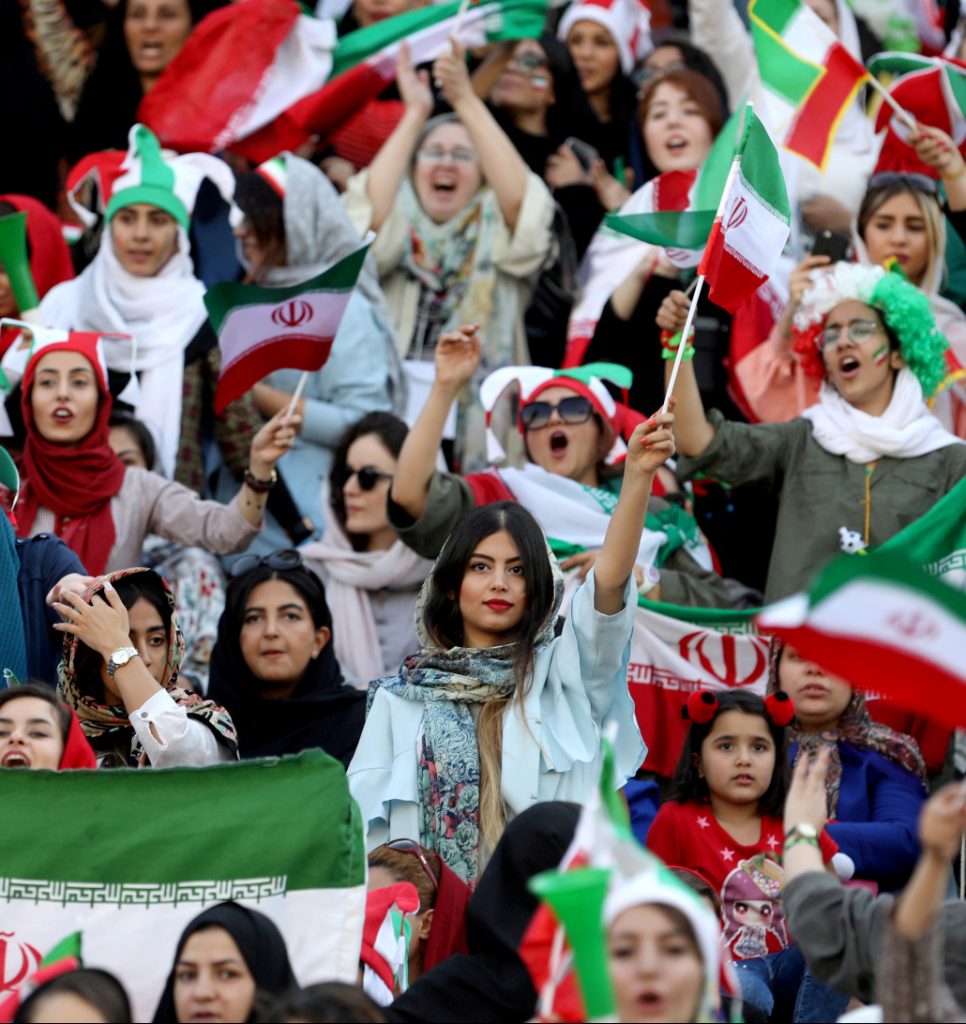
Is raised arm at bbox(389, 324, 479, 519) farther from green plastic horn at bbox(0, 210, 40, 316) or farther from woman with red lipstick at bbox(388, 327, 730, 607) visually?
green plastic horn at bbox(0, 210, 40, 316)

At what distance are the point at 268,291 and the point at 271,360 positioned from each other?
254 millimetres

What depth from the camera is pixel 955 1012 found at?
5.14 metres

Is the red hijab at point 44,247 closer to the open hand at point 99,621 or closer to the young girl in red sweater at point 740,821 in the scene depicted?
the open hand at point 99,621

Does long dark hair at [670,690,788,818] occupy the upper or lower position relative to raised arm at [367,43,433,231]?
lower

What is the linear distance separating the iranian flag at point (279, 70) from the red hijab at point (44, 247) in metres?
0.92

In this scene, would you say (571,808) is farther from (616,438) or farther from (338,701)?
A: (616,438)

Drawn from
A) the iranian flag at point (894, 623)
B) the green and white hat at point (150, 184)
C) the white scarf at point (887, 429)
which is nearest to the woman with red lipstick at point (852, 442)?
the white scarf at point (887, 429)

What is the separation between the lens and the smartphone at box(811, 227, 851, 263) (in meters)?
10.2

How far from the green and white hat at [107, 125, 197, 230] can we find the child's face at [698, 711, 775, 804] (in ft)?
11.6

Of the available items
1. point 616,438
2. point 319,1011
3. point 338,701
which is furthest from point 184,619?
point 319,1011

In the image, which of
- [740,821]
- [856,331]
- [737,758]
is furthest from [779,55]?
[740,821]

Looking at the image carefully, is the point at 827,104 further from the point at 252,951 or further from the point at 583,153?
the point at 252,951

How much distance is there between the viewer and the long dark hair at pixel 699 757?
300 inches

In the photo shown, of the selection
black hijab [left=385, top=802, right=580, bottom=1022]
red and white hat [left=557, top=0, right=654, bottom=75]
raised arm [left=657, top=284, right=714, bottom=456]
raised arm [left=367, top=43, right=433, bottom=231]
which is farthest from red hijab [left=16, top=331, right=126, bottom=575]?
red and white hat [left=557, top=0, right=654, bottom=75]
